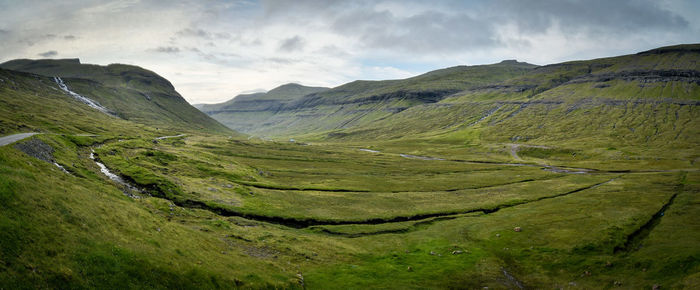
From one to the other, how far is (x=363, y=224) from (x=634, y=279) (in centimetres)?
4014

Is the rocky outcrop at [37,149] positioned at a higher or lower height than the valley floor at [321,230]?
higher

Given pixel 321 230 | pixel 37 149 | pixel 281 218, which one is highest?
pixel 37 149

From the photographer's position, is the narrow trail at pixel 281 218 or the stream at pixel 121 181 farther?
the narrow trail at pixel 281 218

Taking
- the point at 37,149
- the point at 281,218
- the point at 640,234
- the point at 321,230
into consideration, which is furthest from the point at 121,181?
the point at 640,234

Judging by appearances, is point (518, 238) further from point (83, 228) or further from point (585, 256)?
point (83, 228)

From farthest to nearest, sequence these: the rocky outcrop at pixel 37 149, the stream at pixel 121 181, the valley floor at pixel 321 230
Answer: the rocky outcrop at pixel 37 149
the stream at pixel 121 181
the valley floor at pixel 321 230

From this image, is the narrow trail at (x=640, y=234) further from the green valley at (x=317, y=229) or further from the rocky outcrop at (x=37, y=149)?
the rocky outcrop at (x=37, y=149)

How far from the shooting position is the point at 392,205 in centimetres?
7825

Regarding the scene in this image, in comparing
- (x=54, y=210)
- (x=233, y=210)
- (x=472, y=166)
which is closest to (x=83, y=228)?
(x=54, y=210)

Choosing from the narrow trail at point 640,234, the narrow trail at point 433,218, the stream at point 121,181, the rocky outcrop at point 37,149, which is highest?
the rocky outcrop at point 37,149

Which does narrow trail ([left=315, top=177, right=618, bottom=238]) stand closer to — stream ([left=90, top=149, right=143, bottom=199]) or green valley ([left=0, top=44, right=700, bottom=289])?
green valley ([left=0, top=44, right=700, bottom=289])

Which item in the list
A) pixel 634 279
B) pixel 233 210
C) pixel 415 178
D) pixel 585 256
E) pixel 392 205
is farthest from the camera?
pixel 415 178

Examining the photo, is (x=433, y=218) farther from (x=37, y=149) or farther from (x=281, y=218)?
(x=37, y=149)

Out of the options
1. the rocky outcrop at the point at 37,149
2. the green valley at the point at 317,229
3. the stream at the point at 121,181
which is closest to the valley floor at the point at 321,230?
the green valley at the point at 317,229
